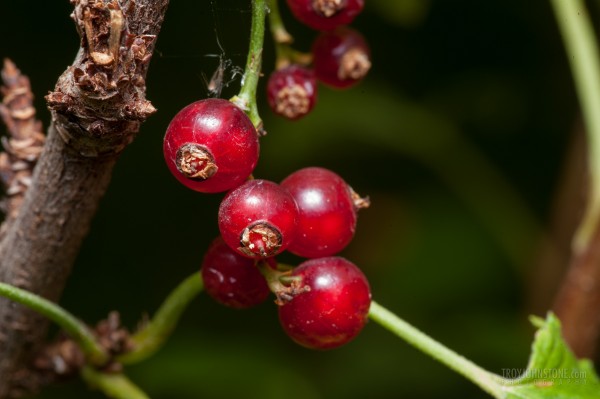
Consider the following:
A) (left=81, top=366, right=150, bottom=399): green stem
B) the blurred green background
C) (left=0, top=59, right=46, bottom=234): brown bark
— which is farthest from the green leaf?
the blurred green background

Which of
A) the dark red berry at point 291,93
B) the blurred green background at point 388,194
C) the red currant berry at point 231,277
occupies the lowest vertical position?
the blurred green background at point 388,194

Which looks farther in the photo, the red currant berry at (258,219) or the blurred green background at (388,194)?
the blurred green background at (388,194)

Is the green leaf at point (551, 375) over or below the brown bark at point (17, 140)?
below

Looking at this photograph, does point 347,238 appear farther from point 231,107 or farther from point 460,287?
point 460,287

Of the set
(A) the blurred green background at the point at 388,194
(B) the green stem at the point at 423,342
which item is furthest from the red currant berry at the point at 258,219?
(A) the blurred green background at the point at 388,194

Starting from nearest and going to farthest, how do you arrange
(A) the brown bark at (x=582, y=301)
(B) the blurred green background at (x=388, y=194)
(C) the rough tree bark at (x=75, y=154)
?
1. (C) the rough tree bark at (x=75, y=154)
2. (A) the brown bark at (x=582, y=301)
3. (B) the blurred green background at (x=388, y=194)

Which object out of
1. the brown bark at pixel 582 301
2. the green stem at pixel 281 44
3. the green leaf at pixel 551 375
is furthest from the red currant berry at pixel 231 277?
the brown bark at pixel 582 301

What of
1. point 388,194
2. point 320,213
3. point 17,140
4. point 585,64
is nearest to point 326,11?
point 320,213

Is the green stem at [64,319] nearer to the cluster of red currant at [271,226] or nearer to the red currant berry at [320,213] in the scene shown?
the cluster of red currant at [271,226]

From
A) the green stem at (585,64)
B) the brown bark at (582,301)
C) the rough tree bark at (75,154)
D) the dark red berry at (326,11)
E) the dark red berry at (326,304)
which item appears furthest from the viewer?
the green stem at (585,64)
